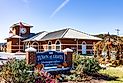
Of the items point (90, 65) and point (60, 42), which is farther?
point (60, 42)

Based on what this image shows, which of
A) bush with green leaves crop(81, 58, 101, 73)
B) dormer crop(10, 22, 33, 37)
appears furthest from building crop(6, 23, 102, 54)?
bush with green leaves crop(81, 58, 101, 73)

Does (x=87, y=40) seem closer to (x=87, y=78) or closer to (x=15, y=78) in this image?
(x=87, y=78)

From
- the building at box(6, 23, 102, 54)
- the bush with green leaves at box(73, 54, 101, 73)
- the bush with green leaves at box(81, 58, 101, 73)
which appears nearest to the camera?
the bush with green leaves at box(73, 54, 101, 73)

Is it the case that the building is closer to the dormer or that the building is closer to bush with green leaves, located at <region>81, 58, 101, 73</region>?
the dormer

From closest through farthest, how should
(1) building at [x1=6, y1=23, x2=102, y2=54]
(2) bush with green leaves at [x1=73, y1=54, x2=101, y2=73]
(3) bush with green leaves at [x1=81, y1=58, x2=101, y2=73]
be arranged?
(2) bush with green leaves at [x1=73, y1=54, x2=101, y2=73] → (3) bush with green leaves at [x1=81, y1=58, x2=101, y2=73] → (1) building at [x1=6, y1=23, x2=102, y2=54]

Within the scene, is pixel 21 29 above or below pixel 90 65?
above

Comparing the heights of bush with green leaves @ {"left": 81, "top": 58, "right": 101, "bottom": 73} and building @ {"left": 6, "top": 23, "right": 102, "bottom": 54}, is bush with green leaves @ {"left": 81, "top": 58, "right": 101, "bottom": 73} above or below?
below

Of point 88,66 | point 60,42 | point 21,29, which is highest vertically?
point 21,29

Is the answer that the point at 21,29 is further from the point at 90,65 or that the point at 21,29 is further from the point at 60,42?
the point at 90,65

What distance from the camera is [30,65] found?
13992 mm

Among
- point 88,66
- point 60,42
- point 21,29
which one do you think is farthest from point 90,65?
point 21,29

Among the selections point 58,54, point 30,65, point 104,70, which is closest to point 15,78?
point 30,65

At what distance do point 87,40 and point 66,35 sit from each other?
13.1 ft

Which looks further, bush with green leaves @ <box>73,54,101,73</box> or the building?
the building
